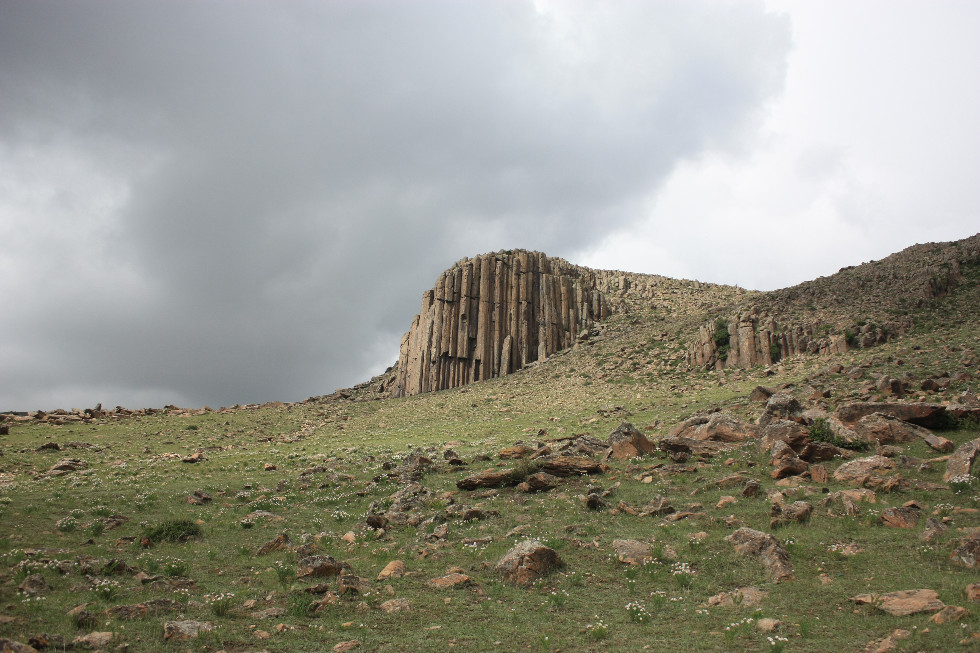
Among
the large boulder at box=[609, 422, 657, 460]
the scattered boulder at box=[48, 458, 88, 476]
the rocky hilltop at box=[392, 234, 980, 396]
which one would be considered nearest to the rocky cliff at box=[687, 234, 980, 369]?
the rocky hilltop at box=[392, 234, 980, 396]

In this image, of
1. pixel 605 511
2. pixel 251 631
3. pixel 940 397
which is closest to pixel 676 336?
pixel 940 397

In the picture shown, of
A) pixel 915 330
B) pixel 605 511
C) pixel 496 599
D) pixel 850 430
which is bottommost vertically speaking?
pixel 496 599

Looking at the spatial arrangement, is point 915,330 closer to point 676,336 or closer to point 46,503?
point 676,336

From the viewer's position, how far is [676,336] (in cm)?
6738

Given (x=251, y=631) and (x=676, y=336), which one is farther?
(x=676, y=336)

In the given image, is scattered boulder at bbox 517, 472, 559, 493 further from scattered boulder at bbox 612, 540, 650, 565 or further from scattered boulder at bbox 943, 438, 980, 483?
scattered boulder at bbox 943, 438, 980, 483

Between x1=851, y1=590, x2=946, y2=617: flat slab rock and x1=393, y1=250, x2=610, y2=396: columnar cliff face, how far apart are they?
68.8 m

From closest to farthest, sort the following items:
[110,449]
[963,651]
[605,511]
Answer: [963,651] → [605,511] → [110,449]

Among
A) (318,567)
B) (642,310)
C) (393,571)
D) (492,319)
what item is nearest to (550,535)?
(393,571)

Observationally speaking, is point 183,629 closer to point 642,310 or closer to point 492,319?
point 492,319

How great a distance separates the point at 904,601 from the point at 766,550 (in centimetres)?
325

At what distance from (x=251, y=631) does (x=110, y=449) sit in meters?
36.8

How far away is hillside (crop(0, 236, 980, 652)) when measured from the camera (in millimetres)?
10578

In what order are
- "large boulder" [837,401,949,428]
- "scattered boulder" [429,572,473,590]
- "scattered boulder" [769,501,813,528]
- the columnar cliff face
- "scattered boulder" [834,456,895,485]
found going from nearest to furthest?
"scattered boulder" [429,572,473,590] < "scattered boulder" [769,501,813,528] < "scattered boulder" [834,456,895,485] < "large boulder" [837,401,949,428] < the columnar cliff face
